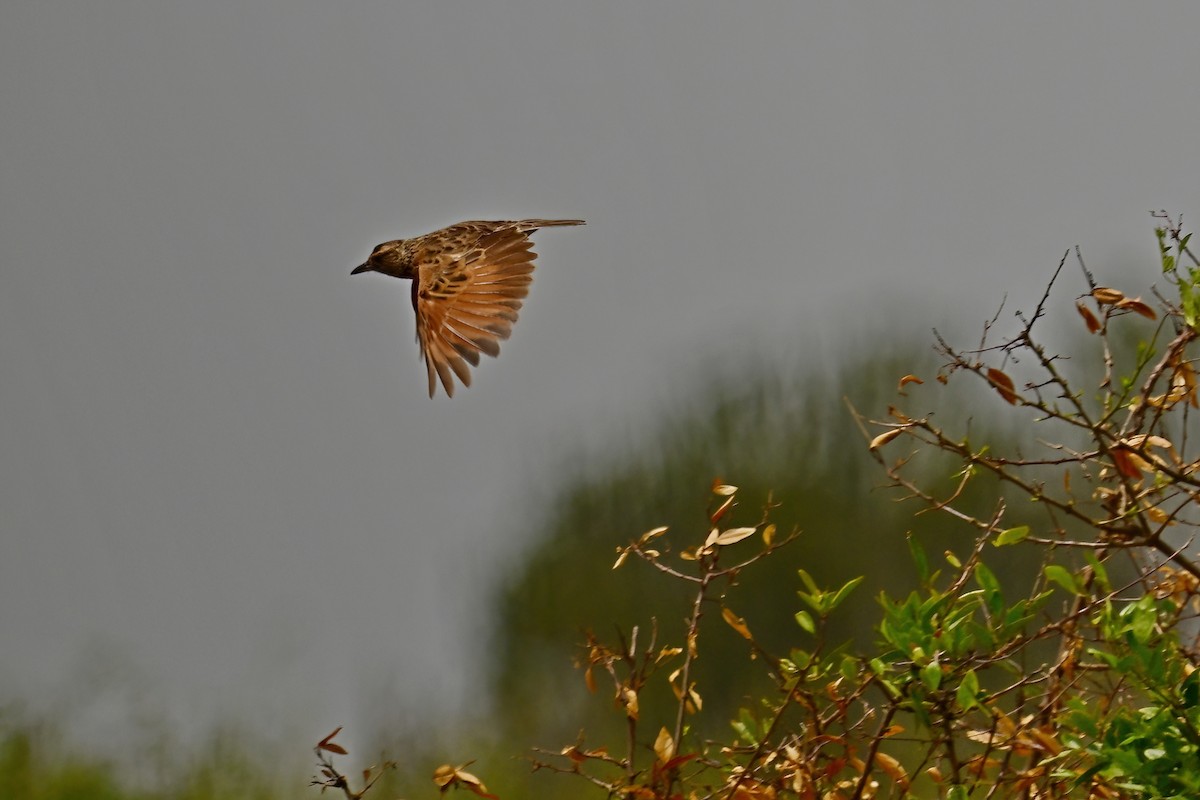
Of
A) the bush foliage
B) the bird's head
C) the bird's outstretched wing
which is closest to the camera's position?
the bush foliage

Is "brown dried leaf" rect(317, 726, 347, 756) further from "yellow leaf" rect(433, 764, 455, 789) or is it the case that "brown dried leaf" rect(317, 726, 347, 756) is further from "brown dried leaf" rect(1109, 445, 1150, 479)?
"brown dried leaf" rect(1109, 445, 1150, 479)

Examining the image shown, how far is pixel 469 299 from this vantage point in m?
3.53

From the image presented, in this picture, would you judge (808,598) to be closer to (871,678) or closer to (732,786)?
(871,678)

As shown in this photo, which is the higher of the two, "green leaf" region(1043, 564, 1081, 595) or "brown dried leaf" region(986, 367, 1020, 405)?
"brown dried leaf" region(986, 367, 1020, 405)

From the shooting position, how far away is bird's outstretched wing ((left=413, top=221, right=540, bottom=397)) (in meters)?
3.32

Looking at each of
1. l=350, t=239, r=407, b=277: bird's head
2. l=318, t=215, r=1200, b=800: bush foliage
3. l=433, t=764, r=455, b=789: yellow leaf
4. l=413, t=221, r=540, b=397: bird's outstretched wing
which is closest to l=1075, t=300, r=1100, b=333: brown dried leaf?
l=318, t=215, r=1200, b=800: bush foliage

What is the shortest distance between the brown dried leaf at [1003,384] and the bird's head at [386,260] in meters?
3.12

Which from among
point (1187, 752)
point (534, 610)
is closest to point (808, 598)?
point (1187, 752)

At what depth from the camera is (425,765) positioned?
5.29 metres

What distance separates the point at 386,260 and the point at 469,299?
1.16 meters

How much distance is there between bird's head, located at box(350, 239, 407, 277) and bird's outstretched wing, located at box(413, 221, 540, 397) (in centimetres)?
52

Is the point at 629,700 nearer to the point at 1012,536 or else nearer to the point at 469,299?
the point at 1012,536

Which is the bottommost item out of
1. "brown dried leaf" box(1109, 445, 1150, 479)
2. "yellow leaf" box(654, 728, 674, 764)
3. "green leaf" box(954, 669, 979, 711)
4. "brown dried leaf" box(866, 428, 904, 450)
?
"yellow leaf" box(654, 728, 674, 764)

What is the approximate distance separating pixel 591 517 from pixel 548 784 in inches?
247
